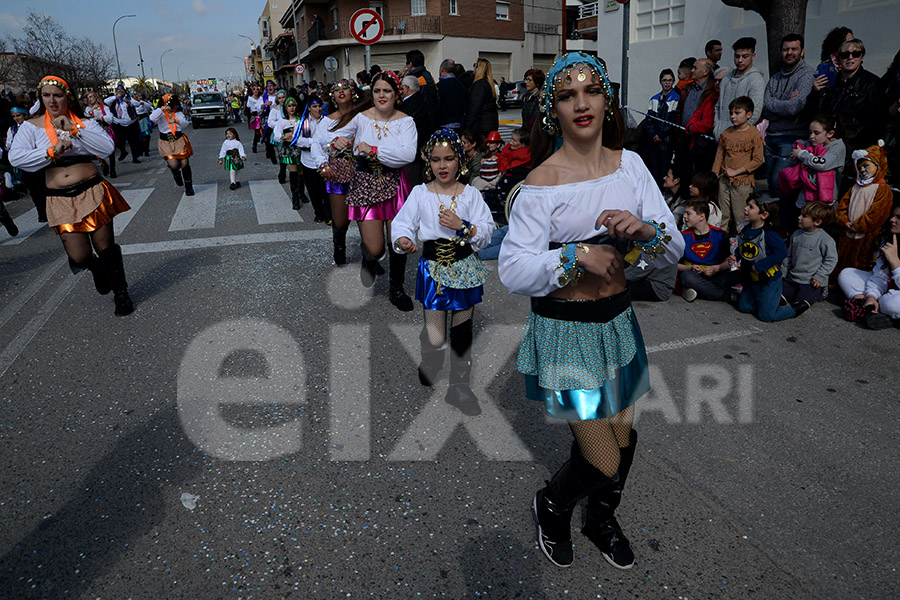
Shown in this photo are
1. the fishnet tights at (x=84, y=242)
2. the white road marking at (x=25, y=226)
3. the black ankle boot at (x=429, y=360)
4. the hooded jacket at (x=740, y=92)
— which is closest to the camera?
the black ankle boot at (x=429, y=360)

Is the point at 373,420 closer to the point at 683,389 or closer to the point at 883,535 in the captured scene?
the point at 683,389

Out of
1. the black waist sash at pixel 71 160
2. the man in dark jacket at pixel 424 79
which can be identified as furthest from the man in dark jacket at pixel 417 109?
the black waist sash at pixel 71 160

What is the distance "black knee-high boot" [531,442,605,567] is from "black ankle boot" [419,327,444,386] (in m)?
1.53


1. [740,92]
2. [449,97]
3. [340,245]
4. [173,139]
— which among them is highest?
[449,97]

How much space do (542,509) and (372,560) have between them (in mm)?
742

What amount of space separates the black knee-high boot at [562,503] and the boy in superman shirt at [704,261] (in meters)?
3.79

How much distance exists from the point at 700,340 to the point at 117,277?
16.4 feet

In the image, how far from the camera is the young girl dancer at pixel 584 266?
221cm

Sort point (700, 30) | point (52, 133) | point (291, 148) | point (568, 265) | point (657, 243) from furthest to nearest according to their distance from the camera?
1. point (700, 30)
2. point (291, 148)
3. point (52, 133)
4. point (657, 243)
5. point (568, 265)

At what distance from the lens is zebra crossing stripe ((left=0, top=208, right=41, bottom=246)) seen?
8.99 meters

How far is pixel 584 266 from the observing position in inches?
83.0

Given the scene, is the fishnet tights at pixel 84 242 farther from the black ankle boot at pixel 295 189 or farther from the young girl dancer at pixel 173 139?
the young girl dancer at pixel 173 139

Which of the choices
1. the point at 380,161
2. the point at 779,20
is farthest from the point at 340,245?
the point at 779,20

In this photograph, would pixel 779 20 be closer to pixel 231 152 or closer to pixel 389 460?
pixel 389 460
